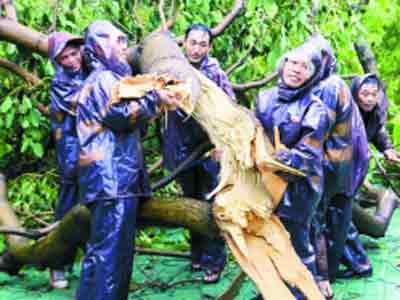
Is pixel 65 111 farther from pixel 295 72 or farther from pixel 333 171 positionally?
pixel 333 171

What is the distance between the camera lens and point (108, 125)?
4.13m

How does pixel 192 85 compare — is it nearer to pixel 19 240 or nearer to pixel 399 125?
pixel 19 240

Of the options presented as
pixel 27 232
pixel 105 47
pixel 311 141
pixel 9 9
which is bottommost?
pixel 27 232

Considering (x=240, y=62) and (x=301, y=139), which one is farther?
(x=240, y=62)

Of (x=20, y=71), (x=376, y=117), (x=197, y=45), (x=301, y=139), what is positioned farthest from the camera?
(x=20, y=71)

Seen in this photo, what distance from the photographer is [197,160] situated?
514 cm

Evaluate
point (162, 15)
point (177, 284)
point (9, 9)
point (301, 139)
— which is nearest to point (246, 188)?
point (301, 139)

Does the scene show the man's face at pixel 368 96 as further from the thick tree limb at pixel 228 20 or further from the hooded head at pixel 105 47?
the hooded head at pixel 105 47

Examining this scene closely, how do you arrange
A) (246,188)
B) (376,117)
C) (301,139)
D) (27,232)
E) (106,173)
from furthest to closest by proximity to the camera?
(376,117) → (27,232) → (301,139) → (106,173) → (246,188)

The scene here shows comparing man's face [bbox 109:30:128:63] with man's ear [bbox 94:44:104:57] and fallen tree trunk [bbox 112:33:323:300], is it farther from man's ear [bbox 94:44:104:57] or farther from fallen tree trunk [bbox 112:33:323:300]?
fallen tree trunk [bbox 112:33:323:300]

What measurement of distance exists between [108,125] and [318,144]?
114 centimetres

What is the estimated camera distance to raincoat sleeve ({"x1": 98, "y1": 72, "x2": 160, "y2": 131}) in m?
3.97

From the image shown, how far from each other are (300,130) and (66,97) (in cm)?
166

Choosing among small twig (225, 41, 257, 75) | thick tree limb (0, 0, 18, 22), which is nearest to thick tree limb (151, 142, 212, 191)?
small twig (225, 41, 257, 75)
